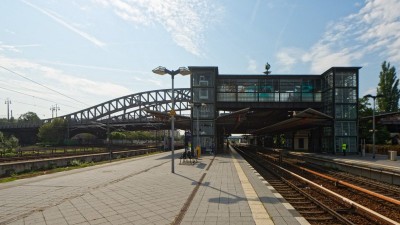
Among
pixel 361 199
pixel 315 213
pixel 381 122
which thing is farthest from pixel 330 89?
pixel 315 213

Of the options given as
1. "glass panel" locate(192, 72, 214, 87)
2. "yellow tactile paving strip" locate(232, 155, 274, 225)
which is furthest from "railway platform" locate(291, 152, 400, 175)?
"glass panel" locate(192, 72, 214, 87)

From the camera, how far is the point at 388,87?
261ft

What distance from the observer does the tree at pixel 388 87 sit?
7888 centimetres

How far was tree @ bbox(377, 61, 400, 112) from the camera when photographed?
78.9m

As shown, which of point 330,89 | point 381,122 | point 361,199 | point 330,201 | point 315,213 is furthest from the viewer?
point 381,122

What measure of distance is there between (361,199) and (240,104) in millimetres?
37506

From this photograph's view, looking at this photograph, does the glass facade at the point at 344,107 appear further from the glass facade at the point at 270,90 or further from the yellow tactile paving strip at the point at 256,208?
the yellow tactile paving strip at the point at 256,208

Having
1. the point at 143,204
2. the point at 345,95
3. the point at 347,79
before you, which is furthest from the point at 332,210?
the point at 347,79

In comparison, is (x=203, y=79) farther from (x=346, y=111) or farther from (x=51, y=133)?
(x=51, y=133)

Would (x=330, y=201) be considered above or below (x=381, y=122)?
below

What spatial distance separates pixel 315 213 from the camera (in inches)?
395

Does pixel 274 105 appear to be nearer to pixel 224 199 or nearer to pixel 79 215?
pixel 224 199

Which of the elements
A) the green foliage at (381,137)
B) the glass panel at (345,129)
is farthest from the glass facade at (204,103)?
the green foliage at (381,137)

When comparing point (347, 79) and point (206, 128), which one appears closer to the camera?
point (347, 79)
